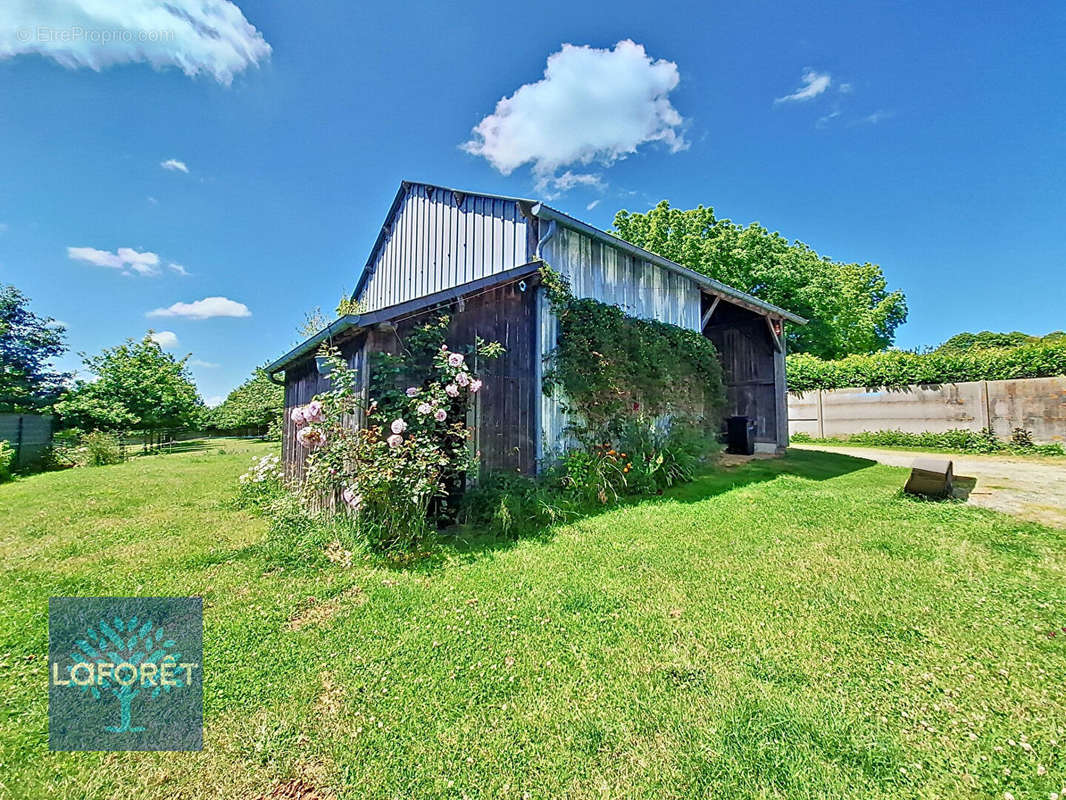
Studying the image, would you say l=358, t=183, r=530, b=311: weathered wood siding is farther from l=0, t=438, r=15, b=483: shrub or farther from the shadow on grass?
l=0, t=438, r=15, b=483: shrub

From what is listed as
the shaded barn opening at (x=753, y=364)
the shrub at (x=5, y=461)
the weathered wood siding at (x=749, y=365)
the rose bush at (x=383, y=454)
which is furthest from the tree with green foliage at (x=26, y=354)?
the weathered wood siding at (x=749, y=365)

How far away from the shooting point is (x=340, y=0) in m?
6.31

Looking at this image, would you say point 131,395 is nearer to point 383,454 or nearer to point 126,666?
point 383,454

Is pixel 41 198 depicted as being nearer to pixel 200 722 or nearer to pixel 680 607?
pixel 200 722

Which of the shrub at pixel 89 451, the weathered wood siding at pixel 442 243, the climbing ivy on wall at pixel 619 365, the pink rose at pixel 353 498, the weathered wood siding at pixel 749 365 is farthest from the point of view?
the shrub at pixel 89 451

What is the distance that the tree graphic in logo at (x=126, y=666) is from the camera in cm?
223

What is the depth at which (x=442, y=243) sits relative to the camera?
884cm

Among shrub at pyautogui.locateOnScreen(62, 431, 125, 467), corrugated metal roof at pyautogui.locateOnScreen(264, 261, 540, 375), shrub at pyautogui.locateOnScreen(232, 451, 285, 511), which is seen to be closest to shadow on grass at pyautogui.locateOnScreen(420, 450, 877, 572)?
corrugated metal roof at pyautogui.locateOnScreen(264, 261, 540, 375)

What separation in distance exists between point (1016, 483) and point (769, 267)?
1691cm

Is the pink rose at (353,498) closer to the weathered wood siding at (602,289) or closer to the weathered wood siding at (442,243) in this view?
the weathered wood siding at (602,289)

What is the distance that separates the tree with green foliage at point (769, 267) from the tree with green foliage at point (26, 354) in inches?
1103

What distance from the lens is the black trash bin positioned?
9.70 meters

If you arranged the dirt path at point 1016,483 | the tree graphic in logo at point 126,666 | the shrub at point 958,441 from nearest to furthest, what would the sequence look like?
the tree graphic in logo at point 126,666
the dirt path at point 1016,483
the shrub at point 958,441

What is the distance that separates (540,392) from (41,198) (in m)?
9.65
